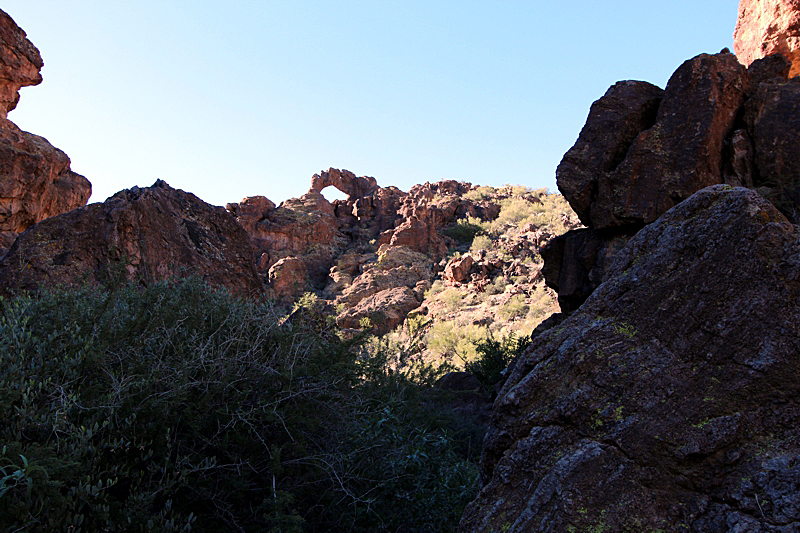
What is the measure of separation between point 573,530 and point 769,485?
708 millimetres

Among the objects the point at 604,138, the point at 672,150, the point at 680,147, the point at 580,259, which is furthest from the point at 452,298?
the point at 680,147

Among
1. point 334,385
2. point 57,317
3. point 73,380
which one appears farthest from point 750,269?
point 57,317

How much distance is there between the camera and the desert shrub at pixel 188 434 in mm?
2490

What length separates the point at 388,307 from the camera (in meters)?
24.5

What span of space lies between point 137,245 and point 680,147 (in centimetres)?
949

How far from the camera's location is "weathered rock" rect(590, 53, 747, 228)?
9.55 metres

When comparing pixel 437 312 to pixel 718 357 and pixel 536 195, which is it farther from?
pixel 536 195

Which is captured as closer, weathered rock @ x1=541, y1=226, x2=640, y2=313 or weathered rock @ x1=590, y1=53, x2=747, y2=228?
weathered rock @ x1=590, y1=53, x2=747, y2=228

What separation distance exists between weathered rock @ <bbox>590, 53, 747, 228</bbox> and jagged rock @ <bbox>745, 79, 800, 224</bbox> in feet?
1.37

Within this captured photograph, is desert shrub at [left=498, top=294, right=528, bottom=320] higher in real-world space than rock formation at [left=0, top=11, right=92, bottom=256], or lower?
lower

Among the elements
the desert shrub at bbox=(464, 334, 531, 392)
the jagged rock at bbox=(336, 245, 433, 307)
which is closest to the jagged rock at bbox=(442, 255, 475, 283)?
the jagged rock at bbox=(336, 245, 433, 307)

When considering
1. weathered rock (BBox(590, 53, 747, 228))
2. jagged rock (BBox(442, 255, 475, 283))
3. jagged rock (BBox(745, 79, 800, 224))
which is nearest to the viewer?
jagged rock (BBox(745, 79, 800, 224))

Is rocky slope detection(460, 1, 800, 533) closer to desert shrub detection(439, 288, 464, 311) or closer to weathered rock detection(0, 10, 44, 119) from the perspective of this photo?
weathered rock detection(0, 10, 44, 119)

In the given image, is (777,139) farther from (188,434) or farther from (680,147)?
(188,434)
